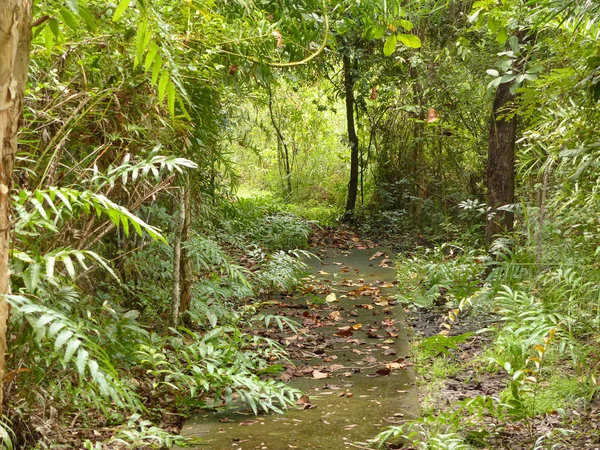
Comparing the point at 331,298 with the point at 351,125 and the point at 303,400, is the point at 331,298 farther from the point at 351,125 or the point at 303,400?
the point at 351,125

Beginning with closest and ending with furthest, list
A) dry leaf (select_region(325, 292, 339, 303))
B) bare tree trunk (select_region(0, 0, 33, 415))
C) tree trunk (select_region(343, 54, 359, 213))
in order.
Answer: bare tree trunk (select_region(0, 0, 33, 415)), dry leaf (select_region(325, 292, 339, 303)), tree trunk (select_region(343, 54, 359, 213))

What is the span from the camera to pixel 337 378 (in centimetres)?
459

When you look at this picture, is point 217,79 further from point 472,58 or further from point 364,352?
point 472,58

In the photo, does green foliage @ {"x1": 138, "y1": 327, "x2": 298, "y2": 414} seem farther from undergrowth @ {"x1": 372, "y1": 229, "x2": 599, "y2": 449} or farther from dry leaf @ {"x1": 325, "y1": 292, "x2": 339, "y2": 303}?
dry leaf @ {"x1": 325, "y1": 292, "x2": 339, "y2": 303}

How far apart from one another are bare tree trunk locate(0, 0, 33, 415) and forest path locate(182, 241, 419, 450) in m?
1.59

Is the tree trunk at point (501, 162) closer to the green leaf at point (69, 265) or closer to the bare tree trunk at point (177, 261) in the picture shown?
the bare tree trunk at point (177, 261)

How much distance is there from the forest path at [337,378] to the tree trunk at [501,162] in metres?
1.34

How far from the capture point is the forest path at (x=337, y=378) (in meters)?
3.58

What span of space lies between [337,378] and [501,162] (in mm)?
2998

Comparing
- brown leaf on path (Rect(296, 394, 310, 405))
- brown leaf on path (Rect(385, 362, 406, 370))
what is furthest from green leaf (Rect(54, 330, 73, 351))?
brown leaf on path (Rect(385, 362, 406, 370))

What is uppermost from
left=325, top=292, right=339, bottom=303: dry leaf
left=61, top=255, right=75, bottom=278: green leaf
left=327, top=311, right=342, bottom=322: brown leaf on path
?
left=61, top=255, right=75, bottom=278: green leaf

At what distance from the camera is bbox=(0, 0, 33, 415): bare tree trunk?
2.13 metres

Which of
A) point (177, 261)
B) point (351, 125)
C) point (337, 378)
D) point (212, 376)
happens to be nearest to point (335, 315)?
point (337, 378)

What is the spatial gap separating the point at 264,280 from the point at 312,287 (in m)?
Answer: 0.84
